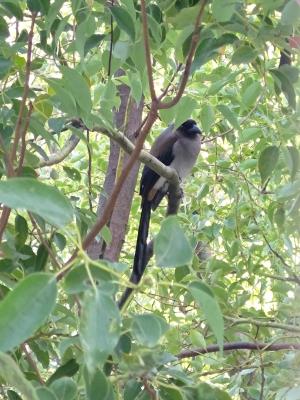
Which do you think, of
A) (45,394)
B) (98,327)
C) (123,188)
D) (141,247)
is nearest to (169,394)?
(45,394)

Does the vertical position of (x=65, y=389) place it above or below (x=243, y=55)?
below

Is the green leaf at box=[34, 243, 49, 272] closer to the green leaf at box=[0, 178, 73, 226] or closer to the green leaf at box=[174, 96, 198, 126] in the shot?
the green leaf at box=[174, 96, 198, 126]

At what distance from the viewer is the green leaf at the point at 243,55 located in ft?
3.22

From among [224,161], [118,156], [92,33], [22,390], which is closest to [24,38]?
[92,33]

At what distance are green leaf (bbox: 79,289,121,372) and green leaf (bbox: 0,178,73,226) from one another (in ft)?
0.21

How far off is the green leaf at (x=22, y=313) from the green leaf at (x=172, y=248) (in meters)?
0.11

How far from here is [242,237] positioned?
8.12ft

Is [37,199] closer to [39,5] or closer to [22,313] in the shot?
[22,313]

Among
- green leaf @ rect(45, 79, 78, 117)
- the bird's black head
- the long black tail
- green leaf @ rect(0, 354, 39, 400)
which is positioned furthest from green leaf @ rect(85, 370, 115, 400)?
the bird's black head

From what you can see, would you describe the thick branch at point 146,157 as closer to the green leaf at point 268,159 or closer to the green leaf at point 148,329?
the green leaf at point 268,159

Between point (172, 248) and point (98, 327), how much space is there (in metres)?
0.10

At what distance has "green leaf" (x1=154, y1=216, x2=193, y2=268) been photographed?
62 centimetres

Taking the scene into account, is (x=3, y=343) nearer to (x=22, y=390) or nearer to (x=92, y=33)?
(x=22, y=390)

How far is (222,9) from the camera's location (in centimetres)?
87
